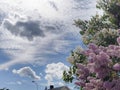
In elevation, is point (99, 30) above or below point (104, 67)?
above

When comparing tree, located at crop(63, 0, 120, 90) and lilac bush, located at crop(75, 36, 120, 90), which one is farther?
tree, located at crop(63, 0, 120, 90)

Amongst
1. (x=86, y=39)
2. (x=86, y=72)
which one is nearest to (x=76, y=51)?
(x=86, y=39)

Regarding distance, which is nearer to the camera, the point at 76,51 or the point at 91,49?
the point at 91,49

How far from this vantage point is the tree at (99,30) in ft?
81.6

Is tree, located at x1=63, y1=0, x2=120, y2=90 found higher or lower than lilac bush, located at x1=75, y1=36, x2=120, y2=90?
higher

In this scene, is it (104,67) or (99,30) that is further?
(99,30)

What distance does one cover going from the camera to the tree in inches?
979

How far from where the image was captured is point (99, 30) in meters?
29.0

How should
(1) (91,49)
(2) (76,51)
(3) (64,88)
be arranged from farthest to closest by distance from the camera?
(3) (64,88) < (2) (76,51) < (1) (91,49)

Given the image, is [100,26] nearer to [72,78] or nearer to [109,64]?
[72,78]

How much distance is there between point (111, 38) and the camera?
24.8 metres

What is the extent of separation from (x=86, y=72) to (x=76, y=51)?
1206 cm

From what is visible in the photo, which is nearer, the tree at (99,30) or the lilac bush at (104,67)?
the lilac bush at (104,67)

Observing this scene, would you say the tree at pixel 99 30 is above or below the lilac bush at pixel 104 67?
above
